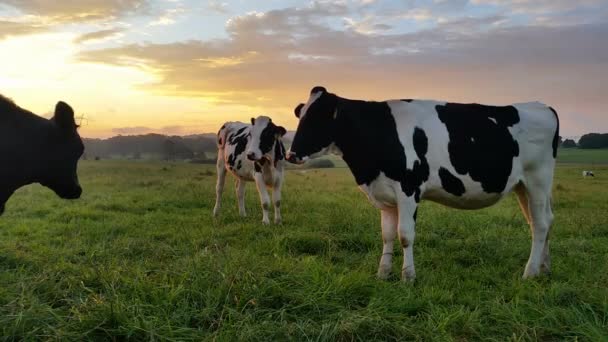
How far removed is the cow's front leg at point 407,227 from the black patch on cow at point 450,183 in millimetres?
517

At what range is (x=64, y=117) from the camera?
634 centimetres

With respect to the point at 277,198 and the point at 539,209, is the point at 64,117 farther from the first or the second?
the point at 539,209

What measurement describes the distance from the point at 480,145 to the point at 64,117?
5.37 m

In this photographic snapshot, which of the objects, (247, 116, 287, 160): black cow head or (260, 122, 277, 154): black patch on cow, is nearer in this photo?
(247, 116, 287, 160): black cow head

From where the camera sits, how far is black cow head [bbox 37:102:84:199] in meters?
6.33

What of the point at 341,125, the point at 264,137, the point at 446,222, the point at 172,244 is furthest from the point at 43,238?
the point at 446,222

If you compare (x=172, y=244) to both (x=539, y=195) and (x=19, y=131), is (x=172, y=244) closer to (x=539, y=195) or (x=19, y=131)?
(x=19, y=131)

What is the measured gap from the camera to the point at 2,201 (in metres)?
6.20

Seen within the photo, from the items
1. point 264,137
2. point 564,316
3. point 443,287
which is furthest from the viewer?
point 264,137

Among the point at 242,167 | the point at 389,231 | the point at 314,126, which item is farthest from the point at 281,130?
the point at 389,231

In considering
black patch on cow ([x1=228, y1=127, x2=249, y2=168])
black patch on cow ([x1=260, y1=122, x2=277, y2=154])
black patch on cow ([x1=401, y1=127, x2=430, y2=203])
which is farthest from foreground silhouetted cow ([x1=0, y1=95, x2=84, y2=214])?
black patch on cow ([x1=228, y1=127, x2=249, y2=168])

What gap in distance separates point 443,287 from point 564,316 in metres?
1.49

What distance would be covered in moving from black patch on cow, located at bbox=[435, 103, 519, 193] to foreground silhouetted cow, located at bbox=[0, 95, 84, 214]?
15.9 ft

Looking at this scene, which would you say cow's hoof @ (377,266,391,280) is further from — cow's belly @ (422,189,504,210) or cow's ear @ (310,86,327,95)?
cow's ear @ (310,86,327,95)
